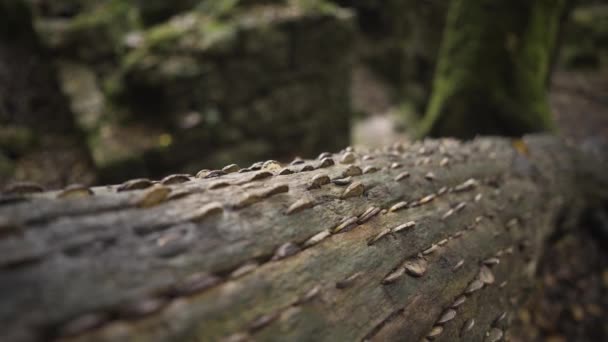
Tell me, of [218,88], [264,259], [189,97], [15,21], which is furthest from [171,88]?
[264,259]

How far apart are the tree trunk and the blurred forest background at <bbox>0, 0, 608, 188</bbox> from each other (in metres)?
1.42

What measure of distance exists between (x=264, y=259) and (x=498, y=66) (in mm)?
4746

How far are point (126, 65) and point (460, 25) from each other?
483 cm

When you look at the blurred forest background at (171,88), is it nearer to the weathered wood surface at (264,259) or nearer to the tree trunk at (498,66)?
the tree trunk at (498,66)

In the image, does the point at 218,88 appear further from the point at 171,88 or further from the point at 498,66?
the point at 498,66

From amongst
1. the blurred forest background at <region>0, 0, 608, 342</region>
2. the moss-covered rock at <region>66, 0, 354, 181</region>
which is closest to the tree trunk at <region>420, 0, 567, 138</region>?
the blurred forest background at <region>0, 0, 608, 342</region>

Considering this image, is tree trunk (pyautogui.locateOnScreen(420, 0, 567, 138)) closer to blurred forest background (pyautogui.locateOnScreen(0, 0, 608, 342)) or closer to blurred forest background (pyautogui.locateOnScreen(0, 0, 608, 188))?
blurred forest background (pyautogui.locateOnScreen(0, 0, 608, 342))

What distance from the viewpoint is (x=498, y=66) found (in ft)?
15.1

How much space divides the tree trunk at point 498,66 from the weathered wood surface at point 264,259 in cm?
325

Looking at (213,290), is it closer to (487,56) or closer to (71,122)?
(71,122)

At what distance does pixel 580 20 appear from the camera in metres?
11.5

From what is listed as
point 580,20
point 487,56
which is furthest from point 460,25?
point 580,20

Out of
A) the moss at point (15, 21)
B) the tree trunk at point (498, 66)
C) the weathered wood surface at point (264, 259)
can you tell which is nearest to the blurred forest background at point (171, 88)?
the moss at point (15, 21)

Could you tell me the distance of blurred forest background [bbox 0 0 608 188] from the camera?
401 cm
